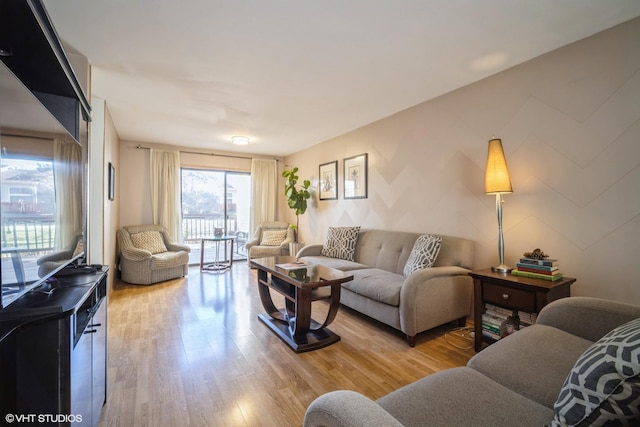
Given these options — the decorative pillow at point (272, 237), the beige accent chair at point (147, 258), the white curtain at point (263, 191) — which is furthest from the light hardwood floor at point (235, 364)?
the white curtain at point (263, 191)

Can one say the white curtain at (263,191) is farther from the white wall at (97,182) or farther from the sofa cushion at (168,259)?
the white wall at (97,182)

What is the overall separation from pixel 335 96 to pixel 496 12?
1.59m

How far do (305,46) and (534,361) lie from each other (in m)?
2.33

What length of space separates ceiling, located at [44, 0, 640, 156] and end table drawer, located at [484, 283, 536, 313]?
1.83 m

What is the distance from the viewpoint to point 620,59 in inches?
73.5

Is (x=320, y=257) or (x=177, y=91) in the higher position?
(x=177, y=91)

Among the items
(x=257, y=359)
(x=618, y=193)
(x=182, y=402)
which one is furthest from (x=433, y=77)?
(x=182, y=402)

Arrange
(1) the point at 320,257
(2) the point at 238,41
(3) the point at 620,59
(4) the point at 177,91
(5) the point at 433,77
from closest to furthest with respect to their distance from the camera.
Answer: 1. (3) the point at 620,59
2. (2) the point at 238,41
3. (5) the point at 433,77
4. (4) the point at 177,91
5. (1) the point at 320,257

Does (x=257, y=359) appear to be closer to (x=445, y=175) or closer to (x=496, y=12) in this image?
(x=445, y=175)

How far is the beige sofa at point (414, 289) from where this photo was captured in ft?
7.80

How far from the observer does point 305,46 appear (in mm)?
2100

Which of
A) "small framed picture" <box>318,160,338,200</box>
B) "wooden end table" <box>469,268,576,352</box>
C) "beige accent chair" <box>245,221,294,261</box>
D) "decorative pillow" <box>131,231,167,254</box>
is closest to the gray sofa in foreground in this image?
"wooden end table" <box>469,268,576,352</box>

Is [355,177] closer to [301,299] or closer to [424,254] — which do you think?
[424,254]

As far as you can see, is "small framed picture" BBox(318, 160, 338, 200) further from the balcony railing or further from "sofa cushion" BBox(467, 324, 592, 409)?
the balcony railing
